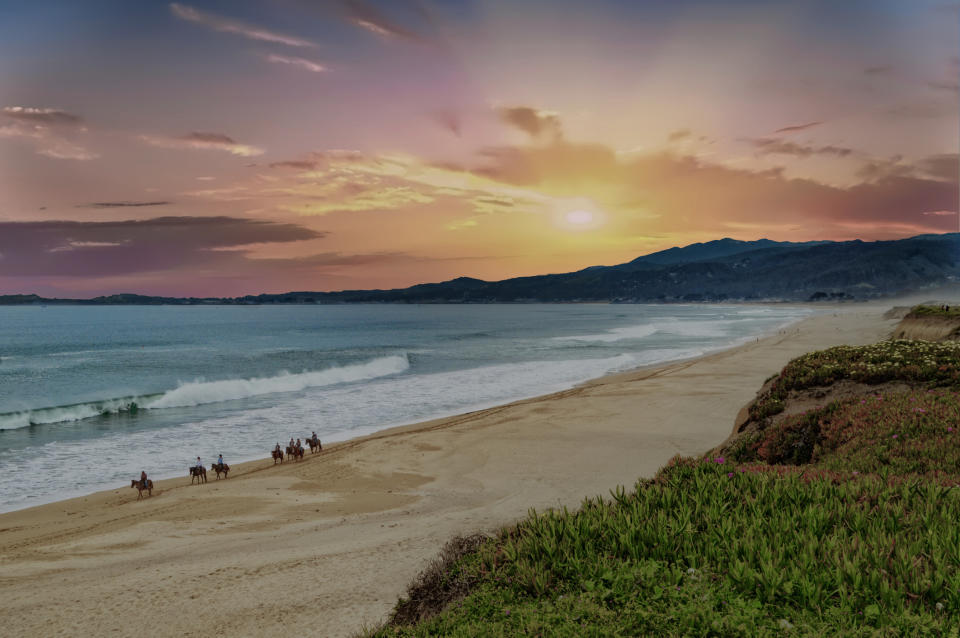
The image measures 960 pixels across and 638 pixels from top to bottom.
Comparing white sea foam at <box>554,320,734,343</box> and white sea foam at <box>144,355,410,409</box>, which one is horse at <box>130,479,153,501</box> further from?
white sea foam at <box>554,320,734,343</box>

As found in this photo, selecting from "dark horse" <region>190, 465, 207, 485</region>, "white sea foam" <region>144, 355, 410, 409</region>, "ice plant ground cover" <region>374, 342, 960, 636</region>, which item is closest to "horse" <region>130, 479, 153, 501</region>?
"dark horse" <region>190, 465, 207, 485</region>

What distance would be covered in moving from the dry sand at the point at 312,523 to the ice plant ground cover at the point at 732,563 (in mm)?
3283

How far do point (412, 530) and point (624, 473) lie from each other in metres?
7.09

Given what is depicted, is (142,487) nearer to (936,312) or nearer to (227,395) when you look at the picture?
(227,395)

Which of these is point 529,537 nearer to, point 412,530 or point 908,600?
point 908,600

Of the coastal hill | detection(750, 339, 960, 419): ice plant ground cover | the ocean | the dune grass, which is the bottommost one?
the ocean

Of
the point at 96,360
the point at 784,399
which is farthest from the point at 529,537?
the point at 96,360

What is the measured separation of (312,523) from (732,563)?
986 centimetres

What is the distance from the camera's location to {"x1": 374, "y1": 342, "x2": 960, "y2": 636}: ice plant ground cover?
431 cm

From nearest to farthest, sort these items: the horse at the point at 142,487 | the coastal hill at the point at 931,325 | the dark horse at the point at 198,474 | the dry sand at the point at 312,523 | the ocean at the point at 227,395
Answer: the dry sand at the point at 312,523 → the horse at the point at 142,487 → the dark horse at the point at 198,474 → the ocean at the point at 227,395 → the coastal hill at the point at 931,325

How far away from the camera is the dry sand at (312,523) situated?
8.30 meters

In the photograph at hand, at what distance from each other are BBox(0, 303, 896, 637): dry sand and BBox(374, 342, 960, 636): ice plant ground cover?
3283 mm

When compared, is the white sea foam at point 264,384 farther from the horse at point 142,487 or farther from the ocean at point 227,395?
the horse at point 142,487

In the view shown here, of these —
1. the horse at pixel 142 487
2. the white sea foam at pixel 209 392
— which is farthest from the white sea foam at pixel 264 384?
the horse at pixel 142 487
